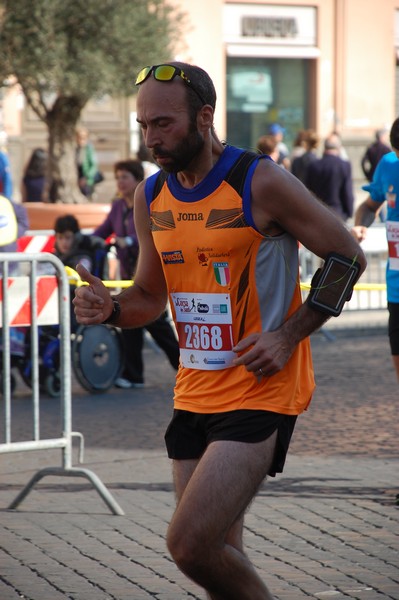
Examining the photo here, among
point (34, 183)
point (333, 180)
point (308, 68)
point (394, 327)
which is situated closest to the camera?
point (394, 327)

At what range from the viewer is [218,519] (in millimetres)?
3852

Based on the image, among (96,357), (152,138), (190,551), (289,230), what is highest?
(152,138)

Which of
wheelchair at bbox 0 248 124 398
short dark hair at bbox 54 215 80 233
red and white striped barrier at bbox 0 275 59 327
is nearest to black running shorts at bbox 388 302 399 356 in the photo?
red and white striped barrier at bbox 0 275 59 327

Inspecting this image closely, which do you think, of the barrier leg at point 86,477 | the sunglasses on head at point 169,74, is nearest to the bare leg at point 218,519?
the sunglasses on head at point 169,74

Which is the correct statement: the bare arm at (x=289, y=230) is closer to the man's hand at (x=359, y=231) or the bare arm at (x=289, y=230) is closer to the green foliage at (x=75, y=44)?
the man's hand at (x=359, y=231)

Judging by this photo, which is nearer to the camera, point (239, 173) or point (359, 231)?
point (239, 173)

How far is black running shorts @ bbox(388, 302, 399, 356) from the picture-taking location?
6957 millimetres

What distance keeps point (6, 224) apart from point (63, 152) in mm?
11664

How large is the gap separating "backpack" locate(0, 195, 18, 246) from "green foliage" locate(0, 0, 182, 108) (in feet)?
36.6

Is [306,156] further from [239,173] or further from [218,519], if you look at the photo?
[218,519]

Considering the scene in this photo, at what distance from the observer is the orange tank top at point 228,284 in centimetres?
409

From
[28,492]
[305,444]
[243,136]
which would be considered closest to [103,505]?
[28,492]

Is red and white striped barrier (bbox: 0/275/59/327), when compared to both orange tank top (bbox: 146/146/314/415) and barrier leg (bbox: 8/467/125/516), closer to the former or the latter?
barrier leg (bbox: 8/467/125/516)

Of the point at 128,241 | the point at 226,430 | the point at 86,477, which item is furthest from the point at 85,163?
the point at 226,430
